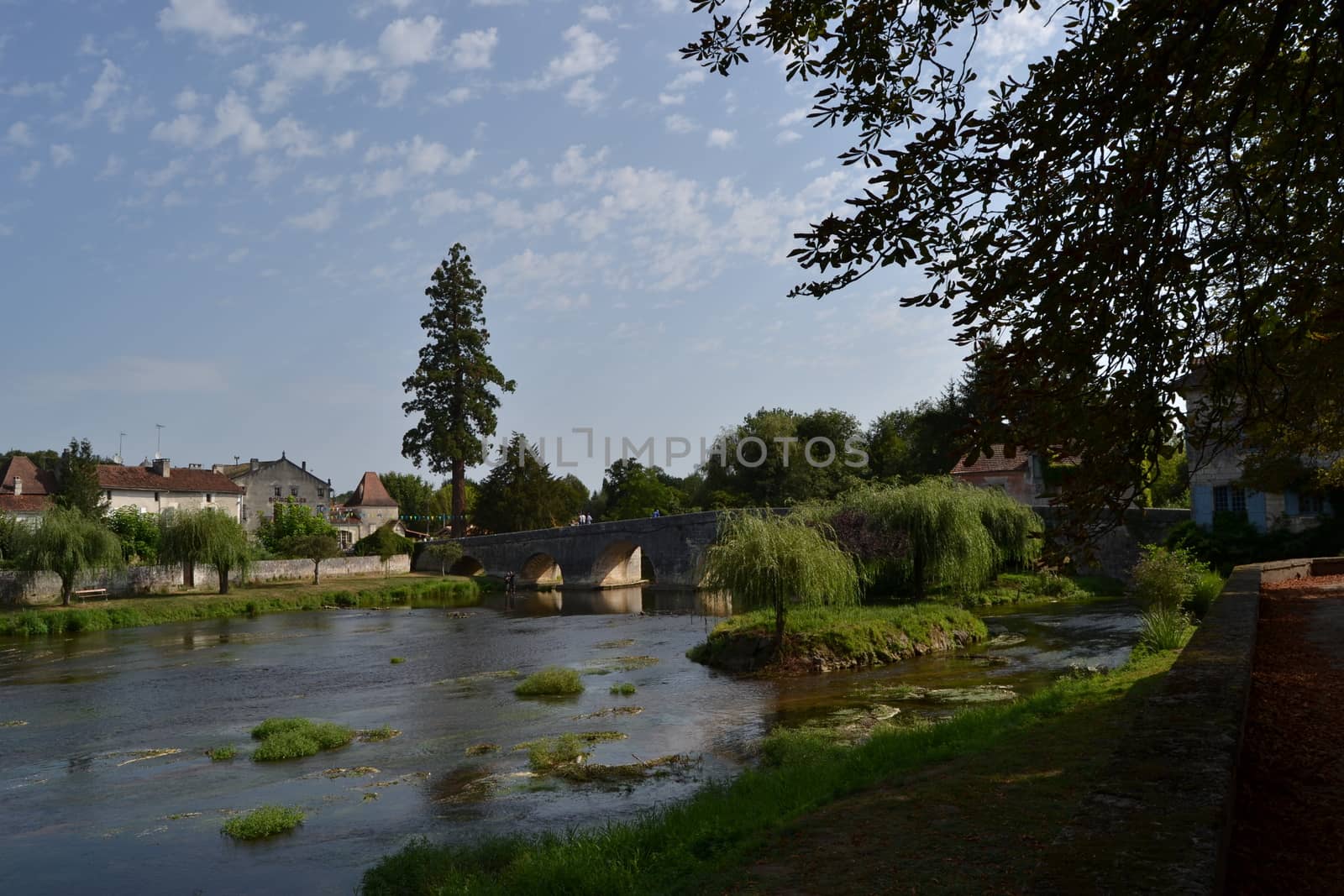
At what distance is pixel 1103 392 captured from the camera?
5.00 meters

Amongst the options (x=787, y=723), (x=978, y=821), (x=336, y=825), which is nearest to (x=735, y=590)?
(x=787, y=723)

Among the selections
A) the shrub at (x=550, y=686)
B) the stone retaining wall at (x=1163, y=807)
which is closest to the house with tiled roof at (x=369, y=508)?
the shrub at (x=550, y=686)

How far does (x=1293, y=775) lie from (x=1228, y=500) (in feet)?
89.0

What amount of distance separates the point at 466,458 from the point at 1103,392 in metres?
46.0

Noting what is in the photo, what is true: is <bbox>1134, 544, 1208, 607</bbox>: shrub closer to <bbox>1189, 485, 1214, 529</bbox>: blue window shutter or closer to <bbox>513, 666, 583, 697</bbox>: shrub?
<bbox>513, 666, 583, 697</bbox>: shrub

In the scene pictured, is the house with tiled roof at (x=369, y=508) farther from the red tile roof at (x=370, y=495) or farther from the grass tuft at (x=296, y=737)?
the grass tuft at (x=296, y=737)

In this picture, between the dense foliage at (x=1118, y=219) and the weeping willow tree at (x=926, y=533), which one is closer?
the dense foliage at (x=1118, y=219)

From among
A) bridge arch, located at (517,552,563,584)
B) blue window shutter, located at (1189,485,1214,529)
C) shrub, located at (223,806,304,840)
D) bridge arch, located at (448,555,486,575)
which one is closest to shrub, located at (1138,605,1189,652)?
shrub, located at (223,806,304,840)

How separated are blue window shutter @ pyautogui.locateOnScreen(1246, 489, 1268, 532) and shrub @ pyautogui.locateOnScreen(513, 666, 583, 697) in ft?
70.0

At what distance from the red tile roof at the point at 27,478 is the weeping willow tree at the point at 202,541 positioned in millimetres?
24904

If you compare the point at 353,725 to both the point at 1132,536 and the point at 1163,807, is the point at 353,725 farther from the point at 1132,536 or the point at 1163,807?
the point at 1132,536

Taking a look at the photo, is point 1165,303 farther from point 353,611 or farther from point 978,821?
point 353,611

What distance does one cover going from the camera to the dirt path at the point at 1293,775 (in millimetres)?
3996

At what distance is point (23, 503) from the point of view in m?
50.8
